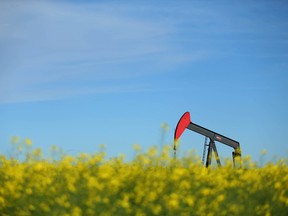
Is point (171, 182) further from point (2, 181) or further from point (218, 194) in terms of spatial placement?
point (2, 181)

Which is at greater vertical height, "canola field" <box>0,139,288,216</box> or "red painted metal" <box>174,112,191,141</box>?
"red painted metal" <box>174,112,191,141</box>

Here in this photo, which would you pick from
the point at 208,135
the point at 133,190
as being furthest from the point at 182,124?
the point at 133,190

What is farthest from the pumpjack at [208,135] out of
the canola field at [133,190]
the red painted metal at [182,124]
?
the canola field at [133,190]

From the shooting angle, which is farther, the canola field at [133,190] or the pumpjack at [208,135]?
the pumpjack at [208,135]

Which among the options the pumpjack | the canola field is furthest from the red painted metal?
the canola field

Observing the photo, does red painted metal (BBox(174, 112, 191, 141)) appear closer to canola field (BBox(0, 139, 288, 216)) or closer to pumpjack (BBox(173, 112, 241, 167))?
pumpjack (BBox(173, 112, 241, 167))

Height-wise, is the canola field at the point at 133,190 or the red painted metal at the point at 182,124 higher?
the red painted metal at the point at 182,124

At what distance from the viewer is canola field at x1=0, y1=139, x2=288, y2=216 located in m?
5.47

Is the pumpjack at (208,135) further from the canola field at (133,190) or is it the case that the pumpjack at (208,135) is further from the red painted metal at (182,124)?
the canola field at (133,190)

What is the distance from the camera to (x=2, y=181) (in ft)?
23.4

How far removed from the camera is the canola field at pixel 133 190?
17.9 feet

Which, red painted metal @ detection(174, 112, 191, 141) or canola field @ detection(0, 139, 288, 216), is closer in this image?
canola field @ detection(0, 139, 288, 216)

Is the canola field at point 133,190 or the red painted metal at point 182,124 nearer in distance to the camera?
the canola field at point 133,190

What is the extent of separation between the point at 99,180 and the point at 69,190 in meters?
0.43
